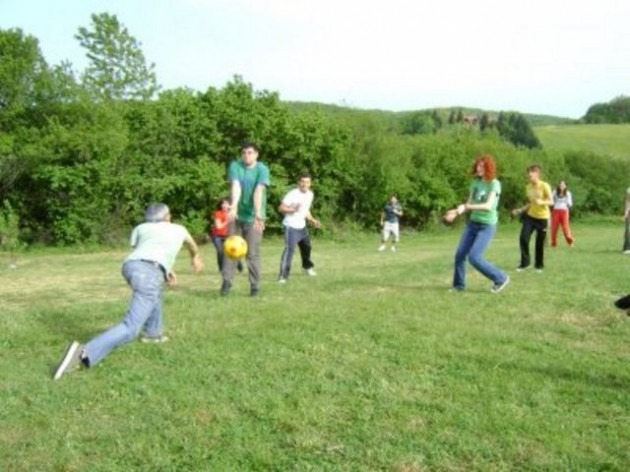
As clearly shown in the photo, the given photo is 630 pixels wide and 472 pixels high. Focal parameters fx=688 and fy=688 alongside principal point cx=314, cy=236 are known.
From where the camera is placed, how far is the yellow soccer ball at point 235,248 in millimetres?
8805

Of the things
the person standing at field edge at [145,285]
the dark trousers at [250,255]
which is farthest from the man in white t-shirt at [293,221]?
the person standing at field edge at [145,285]

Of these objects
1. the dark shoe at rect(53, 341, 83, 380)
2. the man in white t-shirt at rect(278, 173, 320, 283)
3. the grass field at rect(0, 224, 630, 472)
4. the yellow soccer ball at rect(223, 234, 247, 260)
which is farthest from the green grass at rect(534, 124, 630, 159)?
the dark shoe at rect(53, 341, 83, 380)

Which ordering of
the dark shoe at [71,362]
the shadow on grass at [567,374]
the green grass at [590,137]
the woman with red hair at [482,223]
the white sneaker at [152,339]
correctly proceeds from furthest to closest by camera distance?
the green grass at [590,137] < the woman with red hair at [482,223] < the white sneaker at [152,339] < the dark shoe at [71,362] < the shadow on grass at [567,374]

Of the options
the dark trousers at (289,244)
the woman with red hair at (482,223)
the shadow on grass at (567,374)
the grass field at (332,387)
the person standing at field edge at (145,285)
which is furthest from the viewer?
the dark trousers at (289,244)

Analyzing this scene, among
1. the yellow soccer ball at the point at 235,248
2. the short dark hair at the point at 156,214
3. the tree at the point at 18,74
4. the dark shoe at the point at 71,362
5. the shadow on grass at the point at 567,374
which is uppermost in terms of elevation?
the tree at the point at 18,74

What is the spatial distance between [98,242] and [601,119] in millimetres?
104550

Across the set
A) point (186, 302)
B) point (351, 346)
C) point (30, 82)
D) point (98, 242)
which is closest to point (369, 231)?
point (98, 242)

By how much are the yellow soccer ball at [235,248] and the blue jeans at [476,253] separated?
310 cm

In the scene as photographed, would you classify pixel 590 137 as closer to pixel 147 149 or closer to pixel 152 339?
pixel 147 149

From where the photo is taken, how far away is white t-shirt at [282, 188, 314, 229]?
11836mm

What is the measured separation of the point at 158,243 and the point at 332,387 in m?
2.43

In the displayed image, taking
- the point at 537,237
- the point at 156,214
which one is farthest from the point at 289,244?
the point at 156,214

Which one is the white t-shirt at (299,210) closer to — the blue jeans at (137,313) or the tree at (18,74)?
the blue jeans at (137,313)

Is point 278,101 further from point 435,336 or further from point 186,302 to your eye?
point 435,336
